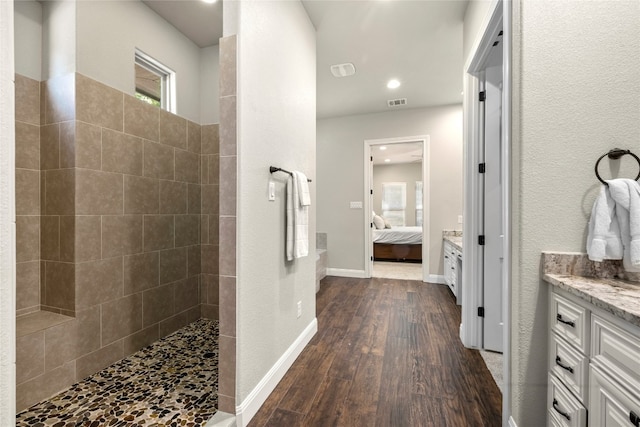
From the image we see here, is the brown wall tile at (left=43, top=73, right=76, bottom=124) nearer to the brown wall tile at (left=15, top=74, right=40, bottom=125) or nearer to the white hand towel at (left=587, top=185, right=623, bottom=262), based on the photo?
the brown wall tile at (left=15, top=74, right=40, bottom=125)

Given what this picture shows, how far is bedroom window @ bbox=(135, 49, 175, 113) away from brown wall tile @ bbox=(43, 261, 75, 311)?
4.76 feet

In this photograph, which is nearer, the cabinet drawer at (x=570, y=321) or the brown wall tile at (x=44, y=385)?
the cabinet drawer at (x=570, y=321)

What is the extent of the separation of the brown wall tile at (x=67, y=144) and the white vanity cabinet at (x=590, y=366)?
275cm

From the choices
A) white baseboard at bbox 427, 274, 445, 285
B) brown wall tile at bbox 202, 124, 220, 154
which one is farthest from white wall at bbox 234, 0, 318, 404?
white baseboard at bbox 427, 274, 445, 285

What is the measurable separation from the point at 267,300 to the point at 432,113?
4.05 m

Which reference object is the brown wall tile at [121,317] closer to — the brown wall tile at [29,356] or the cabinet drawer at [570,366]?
the brown wall tile at [29,356]

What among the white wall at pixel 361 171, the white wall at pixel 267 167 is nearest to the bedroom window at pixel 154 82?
the white wall at pixel 267 167

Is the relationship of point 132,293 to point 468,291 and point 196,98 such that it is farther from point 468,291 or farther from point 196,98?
point 468,291

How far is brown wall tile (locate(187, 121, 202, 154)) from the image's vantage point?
2.79 meters

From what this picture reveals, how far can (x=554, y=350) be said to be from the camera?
1192 mm

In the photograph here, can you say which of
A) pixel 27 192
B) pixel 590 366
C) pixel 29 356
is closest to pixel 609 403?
pixel 590 366

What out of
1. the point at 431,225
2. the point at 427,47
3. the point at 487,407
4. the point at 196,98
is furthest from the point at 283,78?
the point at 431,225

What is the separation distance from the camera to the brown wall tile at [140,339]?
2.19m

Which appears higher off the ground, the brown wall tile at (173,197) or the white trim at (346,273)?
the brown wall tile at (173,197)
